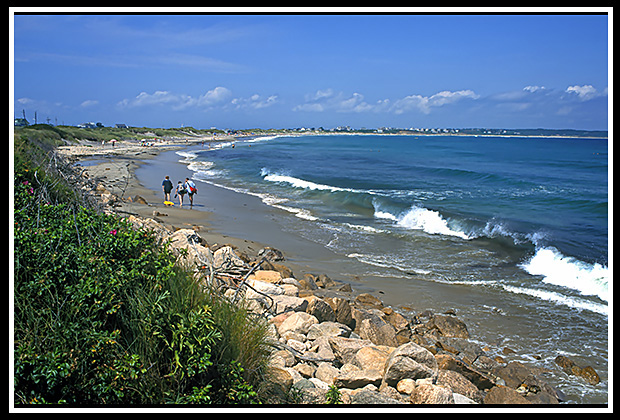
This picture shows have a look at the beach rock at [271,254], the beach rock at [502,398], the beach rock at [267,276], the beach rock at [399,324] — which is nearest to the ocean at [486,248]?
the beach rock at [399,324]

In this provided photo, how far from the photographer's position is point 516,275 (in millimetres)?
12617

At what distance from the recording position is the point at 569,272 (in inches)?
509

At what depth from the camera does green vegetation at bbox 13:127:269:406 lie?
3.48 meters

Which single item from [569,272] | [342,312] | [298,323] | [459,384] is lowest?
[569,272]

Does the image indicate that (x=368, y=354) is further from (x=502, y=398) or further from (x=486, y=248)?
(x=486, y=248)

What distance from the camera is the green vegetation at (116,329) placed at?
348 cm

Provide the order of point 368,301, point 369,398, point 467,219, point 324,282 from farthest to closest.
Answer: point 467,219
point 324,282
point 368,301
point 369,398

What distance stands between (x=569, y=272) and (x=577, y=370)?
635cm

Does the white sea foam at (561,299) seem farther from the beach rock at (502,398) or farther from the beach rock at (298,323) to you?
the beach rock at (298,323)

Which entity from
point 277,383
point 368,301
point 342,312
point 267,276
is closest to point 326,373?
point 277,383

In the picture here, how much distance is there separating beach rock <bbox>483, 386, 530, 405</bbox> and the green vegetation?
10.2 ft

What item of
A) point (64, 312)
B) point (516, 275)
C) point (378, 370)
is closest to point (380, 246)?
point (516, 275)

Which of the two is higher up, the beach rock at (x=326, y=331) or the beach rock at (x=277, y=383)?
the beach rock at (x=277, y=383)

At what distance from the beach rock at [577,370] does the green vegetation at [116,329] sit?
18.3 ft
